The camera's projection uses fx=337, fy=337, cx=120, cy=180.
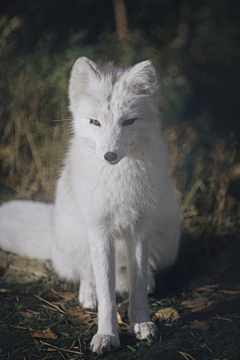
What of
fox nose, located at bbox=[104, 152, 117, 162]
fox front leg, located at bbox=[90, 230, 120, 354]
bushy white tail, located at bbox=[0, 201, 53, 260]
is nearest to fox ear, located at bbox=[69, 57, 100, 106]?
fox nose, located at bbox=[104, 152, 117, 162]

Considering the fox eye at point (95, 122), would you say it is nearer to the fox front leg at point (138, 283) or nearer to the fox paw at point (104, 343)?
the fox front leg at point (138, 283)

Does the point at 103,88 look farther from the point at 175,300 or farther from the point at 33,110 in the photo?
the point at 33,110

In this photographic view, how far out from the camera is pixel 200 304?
2.08 m

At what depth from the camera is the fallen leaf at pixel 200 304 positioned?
2031mm

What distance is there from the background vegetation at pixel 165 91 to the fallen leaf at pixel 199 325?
0.48m

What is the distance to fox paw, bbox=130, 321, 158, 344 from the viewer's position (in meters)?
1.71

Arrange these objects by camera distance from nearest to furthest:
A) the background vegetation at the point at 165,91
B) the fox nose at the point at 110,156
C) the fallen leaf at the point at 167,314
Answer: the fox nose at the point at 110,156, the fallen leaf at the point at 167,314, the background vegetation at the point at 165,91

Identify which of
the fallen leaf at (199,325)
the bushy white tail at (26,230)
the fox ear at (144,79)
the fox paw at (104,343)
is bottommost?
the fallen leaf at (199,325)

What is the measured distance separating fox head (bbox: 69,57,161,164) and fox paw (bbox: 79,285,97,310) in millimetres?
991

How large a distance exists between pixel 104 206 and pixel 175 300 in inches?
35.2

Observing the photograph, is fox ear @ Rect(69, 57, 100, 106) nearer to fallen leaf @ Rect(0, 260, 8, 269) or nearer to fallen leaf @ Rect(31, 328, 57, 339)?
fallen leaf @ Rect(31, 328, 57, 339)

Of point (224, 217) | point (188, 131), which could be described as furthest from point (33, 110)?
point (224, 217)

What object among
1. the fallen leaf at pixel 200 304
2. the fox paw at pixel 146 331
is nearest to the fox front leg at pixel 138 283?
the fox paw at pixel 146 331

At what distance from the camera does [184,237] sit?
2746 millimetres
